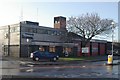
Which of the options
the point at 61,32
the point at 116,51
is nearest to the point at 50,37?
the point at 61,32

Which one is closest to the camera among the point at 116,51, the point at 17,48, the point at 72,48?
the point at 17,48

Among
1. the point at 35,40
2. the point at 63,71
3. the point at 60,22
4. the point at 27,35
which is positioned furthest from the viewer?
the point at 60,22

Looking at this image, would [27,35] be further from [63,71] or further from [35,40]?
[63,71]

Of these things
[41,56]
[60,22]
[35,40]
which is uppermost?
[60,22]

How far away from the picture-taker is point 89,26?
48219 mm

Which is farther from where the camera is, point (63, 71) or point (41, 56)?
point (41, 56)

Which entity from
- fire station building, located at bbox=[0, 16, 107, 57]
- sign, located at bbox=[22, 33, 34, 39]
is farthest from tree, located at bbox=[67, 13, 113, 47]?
sign, located at bbox=[22, 33, 34, 39]

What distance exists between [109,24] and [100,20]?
1.92 meters

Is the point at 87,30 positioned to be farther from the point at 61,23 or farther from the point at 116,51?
the point at 116,51

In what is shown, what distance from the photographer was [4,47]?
4588 centimetres

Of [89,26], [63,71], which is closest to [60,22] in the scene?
[89,26]

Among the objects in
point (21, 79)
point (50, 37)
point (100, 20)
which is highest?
point (100, 20)

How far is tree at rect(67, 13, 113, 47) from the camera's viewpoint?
48219mm

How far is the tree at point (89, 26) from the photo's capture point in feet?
158
